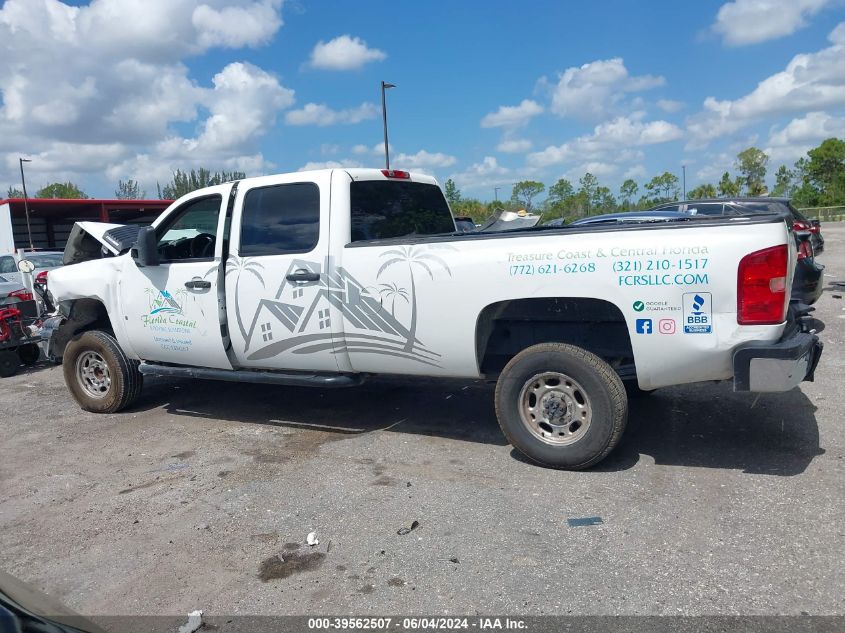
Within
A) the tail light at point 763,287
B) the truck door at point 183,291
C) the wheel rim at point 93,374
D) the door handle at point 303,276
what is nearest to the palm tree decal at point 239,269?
the truck door at point 183,291

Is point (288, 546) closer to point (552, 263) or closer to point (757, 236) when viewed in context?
point (552, 263)

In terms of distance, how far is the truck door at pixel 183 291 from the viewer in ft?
19.6

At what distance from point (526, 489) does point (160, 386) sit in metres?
5.23

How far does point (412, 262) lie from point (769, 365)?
240 cm

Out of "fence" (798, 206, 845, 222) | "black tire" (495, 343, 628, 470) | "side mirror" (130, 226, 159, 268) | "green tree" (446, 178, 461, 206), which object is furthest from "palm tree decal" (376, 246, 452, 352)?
"fence" (798, 206, 845, 222)

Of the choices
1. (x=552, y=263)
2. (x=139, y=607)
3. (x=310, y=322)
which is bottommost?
(x=139, y=607)

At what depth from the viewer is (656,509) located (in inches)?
163

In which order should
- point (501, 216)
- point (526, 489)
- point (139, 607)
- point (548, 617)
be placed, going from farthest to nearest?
point (501, 216)
point (526, 489)
point (139, 607)
point (548, 617)

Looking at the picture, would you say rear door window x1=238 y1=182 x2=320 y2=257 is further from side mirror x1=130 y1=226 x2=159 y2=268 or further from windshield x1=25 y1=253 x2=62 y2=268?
windshield x1=25 y1=253 x2=62 y2=268

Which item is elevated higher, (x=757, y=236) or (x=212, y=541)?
(x=757, y=236)

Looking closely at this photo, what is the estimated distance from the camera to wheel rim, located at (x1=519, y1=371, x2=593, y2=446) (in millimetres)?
4703

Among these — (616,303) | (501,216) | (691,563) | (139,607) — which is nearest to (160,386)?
(501,216)

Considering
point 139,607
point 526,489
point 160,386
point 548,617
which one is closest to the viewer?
point 548,617

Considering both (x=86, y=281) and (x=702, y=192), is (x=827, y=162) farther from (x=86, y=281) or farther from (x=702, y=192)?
(x=86, y=281)
